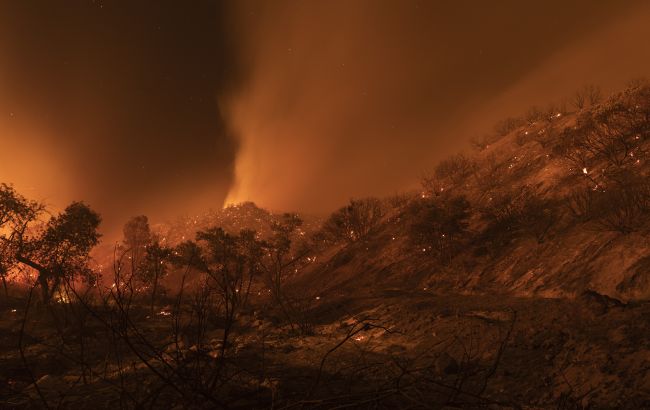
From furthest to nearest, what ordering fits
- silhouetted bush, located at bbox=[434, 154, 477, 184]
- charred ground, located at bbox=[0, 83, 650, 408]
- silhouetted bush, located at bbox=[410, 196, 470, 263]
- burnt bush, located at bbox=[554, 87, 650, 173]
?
1. silhouetted bush, located at bbox=[434, 154, 477, 184]
2. silhouetted bush, located at bbox=[410, 196, 470, 263]
3. burnt bush, located at bbox=[554, 87, 650, 173]
4. charred ground, located at bbox=[0, 83, 650, 408]

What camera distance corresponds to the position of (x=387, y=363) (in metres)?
11.3

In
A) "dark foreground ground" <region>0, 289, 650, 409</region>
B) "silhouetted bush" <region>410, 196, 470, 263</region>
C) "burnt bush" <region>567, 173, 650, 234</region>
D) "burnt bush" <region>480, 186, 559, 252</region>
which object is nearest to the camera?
"dark foreground ground" <region>0, 289, 650, 409</region>

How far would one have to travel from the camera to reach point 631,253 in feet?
53.7

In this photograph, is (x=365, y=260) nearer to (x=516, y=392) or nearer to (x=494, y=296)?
(x=494, y=296)

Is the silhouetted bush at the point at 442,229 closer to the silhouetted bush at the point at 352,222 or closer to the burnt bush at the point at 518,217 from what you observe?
the burnt bush at the point at 518,217

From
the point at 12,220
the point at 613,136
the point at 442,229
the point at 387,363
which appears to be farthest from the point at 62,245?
the point at 613,136

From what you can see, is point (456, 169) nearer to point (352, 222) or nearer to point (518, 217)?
point (352, 222)

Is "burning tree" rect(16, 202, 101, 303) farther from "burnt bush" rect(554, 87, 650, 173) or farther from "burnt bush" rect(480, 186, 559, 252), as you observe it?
"burnt bush" rect(554, 87, 650, 173)

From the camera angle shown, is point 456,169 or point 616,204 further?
point 456,169

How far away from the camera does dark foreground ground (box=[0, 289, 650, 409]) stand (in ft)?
15.7

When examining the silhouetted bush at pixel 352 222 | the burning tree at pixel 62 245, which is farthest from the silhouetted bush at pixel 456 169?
the burning tree at pixel 62 245

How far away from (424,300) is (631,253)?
891 centimetres

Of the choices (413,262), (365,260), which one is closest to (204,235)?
(365,260)

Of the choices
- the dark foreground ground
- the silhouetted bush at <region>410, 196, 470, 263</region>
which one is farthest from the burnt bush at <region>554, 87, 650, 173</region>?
the dark foreground ground
